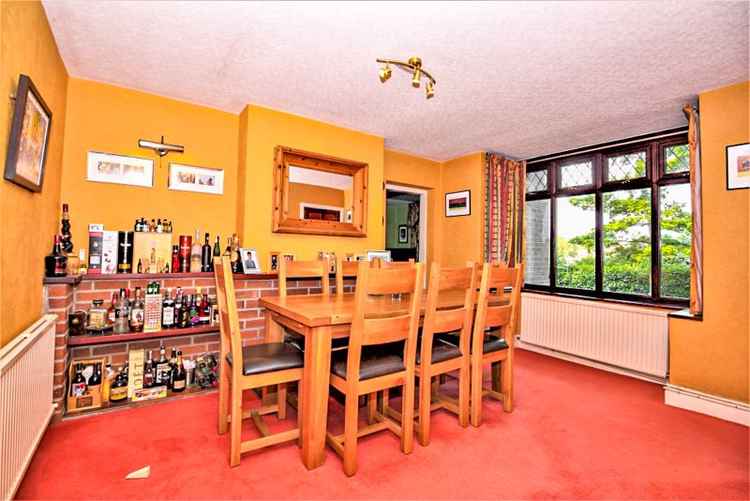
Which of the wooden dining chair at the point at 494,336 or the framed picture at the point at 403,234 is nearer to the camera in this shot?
the wooden dining chair at the point at 494,336

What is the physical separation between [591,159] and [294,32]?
383cm

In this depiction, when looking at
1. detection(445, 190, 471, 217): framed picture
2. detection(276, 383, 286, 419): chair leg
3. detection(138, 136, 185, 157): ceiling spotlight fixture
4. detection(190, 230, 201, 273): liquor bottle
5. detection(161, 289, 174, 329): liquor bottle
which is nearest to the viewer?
detection(276, 383, 286, 419): chair leg

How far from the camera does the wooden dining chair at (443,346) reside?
2.17m

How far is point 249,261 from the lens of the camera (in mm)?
3184

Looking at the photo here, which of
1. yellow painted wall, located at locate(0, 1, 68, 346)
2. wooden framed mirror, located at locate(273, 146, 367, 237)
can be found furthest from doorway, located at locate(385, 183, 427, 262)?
yellow painted wall, located at locate(0, 1, 68, 346)

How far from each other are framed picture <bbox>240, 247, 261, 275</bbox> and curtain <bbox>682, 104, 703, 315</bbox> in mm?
3665

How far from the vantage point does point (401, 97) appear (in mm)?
3113

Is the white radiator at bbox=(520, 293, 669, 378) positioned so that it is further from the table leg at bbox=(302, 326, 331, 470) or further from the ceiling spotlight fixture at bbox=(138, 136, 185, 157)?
the ceiling spotlight fixture at bbox=(138, 136, 185, 157)

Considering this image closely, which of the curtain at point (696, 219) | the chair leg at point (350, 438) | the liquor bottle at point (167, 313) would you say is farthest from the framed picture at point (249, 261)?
the curtain at point (696, 219)

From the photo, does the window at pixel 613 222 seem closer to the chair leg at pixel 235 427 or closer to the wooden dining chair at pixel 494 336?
the wooden dining chair at pixel 494 336

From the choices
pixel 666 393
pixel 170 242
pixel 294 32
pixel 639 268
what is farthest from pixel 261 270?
pixel 639 268

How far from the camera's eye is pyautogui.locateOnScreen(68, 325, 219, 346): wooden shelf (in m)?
2.55

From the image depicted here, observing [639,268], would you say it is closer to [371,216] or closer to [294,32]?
[371,216]

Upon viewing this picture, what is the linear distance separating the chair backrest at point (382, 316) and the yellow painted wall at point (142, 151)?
2108 mm
